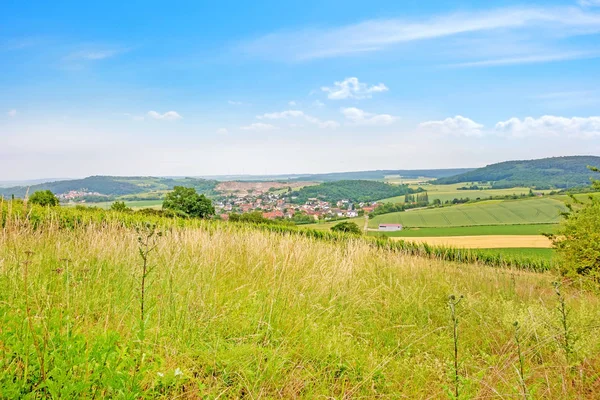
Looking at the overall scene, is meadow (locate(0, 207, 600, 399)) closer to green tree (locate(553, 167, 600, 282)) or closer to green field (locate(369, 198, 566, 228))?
green tree (locate(553, 167, 600, 282))

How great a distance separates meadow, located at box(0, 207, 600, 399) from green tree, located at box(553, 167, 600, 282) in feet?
17.3

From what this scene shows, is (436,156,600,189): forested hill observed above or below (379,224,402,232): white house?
above

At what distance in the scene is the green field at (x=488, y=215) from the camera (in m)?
47.2

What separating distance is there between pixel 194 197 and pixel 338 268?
27.6 meters

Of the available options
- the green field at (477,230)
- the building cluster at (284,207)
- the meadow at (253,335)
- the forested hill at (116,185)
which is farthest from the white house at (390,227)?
the meadow at (253,335)

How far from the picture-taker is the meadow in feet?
7.50

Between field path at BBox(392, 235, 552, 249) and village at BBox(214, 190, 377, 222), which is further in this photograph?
village at BBox(214, 190, 377, 222)

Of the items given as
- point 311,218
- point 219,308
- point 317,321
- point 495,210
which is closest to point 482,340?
point 317,321

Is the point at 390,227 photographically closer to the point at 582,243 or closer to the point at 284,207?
the point at 284,207

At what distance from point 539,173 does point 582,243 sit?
10438 cm

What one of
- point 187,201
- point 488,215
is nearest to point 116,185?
point 187,201

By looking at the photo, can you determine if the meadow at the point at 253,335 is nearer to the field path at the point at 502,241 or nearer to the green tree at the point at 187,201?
the green tree at the point at 187,201

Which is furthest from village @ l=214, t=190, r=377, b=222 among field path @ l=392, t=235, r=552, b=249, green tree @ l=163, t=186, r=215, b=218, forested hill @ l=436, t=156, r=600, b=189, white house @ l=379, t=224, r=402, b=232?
forested hill @ l=436, t=156, r=600, b=189

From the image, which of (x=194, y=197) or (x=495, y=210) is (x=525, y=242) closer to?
(x=495, y=210)
